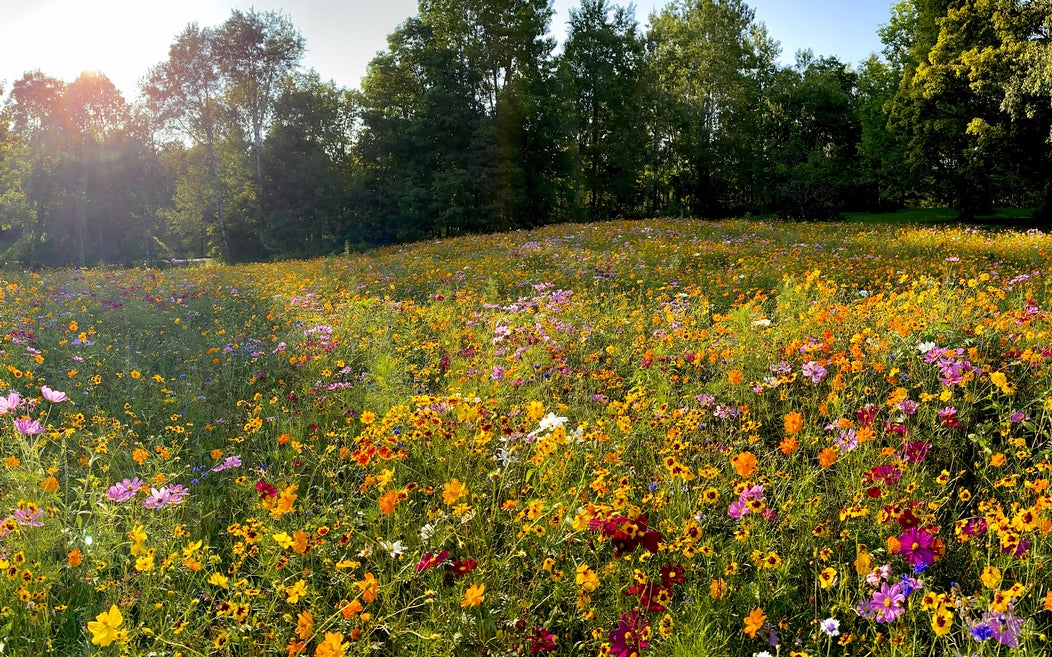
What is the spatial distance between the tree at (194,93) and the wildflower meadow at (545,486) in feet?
84.1

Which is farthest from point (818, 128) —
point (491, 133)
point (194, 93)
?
point (194, 93)

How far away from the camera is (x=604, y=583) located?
230cm

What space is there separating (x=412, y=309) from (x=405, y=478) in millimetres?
3958

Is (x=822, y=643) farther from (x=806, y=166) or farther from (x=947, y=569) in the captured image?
(x=806, y=166)

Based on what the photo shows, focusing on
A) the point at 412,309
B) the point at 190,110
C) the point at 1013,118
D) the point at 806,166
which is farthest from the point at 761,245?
the point at 190,110

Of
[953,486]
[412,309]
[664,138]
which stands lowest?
[953,486]

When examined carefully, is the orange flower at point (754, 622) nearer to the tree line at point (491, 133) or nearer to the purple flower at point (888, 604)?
the purple flower at point (888, 604)

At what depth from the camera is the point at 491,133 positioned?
26312mm

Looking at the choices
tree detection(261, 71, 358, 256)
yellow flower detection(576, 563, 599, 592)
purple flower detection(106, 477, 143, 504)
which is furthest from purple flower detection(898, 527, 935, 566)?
tree detection(261, 71, 358, 256)

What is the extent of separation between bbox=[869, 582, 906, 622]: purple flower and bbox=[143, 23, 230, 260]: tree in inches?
1229

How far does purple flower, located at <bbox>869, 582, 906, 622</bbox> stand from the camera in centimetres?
179

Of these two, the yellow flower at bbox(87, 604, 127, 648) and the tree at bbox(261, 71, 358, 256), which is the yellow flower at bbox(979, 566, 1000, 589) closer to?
the yellow flower at bbox(87, 604, 127, 648)

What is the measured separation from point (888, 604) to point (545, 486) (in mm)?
1455

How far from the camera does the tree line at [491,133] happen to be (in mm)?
22656
